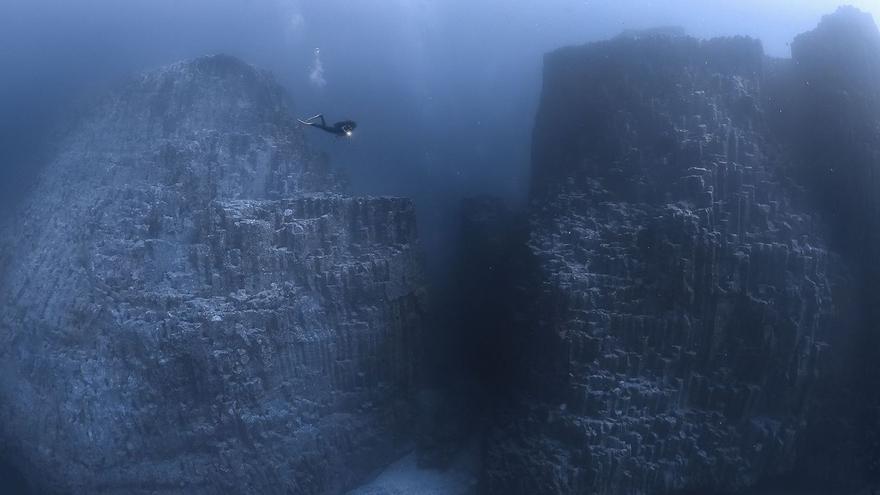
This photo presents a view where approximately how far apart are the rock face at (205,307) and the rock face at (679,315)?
3.93 m

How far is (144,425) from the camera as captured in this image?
1443cm

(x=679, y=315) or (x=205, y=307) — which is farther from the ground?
(x=679, y=315)

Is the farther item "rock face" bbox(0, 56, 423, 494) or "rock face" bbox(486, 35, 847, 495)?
"rock face" bbox(486, 35, 847, 495)

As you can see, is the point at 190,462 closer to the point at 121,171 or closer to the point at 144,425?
the point at 144,425

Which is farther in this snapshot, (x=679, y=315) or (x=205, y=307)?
(x=679, y=315)

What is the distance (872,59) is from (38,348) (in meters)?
22.6

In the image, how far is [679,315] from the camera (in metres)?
14.7

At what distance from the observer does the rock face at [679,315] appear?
A: 14.6 meters

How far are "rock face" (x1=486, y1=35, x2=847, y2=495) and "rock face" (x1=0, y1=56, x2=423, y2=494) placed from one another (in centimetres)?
393

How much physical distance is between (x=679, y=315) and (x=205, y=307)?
11.3 meters

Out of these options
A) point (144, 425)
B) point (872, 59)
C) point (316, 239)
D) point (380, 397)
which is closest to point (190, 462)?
point (144, 425)

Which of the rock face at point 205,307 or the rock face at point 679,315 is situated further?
the rock face at point 679,315

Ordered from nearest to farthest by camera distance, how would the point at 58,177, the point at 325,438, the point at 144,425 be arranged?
the point at 144,425
the point at 325,438
the point at 58,177

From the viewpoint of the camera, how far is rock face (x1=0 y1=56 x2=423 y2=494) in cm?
1445
